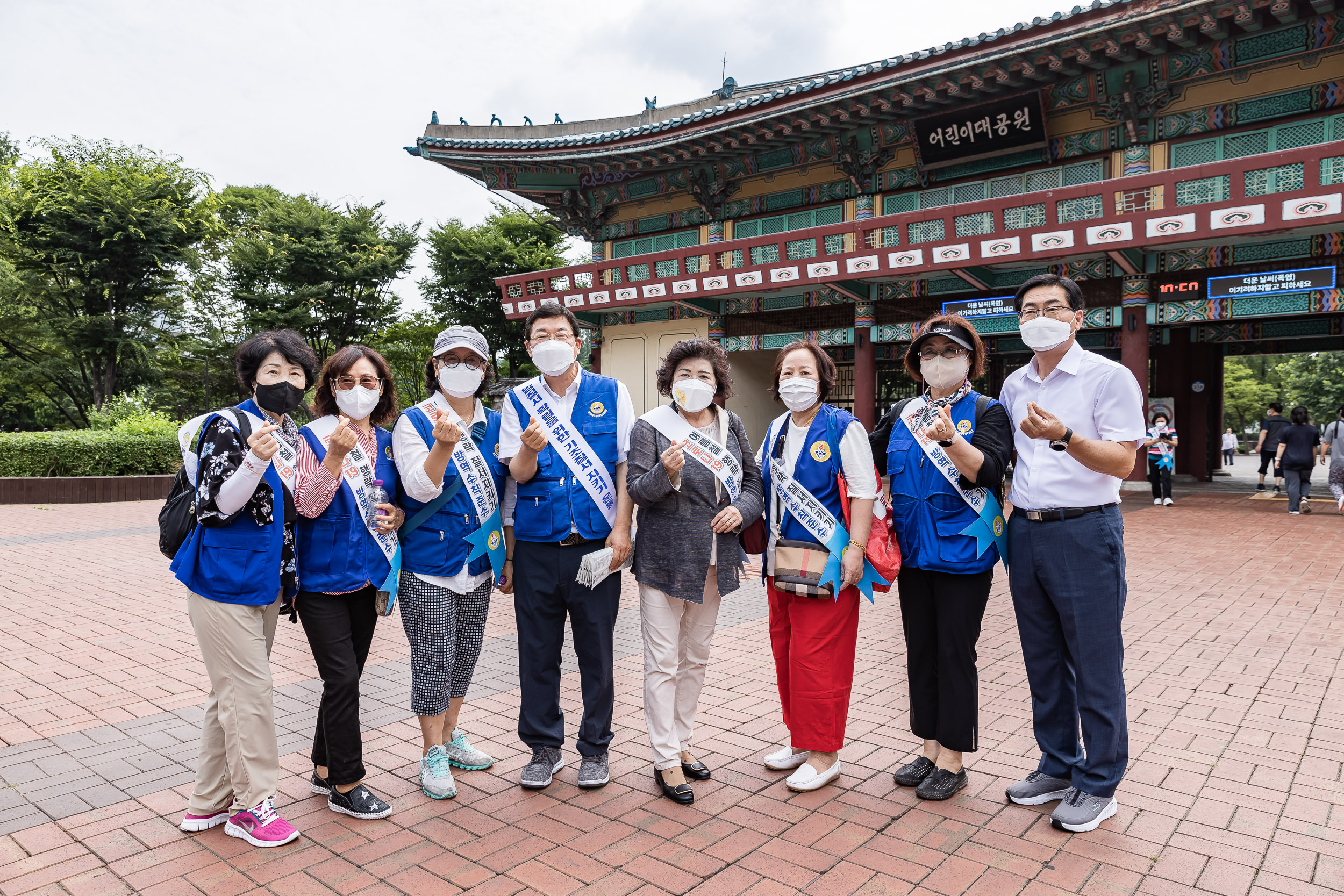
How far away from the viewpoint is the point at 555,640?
3637mm

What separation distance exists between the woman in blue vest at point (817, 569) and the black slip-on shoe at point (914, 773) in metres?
0.27

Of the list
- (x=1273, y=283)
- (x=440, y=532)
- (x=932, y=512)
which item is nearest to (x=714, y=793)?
(x=932, y=512)

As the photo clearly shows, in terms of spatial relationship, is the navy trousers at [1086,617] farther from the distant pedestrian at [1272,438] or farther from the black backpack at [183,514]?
the distant pedestrian at [1272,438]

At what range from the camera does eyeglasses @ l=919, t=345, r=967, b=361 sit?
3.42 m

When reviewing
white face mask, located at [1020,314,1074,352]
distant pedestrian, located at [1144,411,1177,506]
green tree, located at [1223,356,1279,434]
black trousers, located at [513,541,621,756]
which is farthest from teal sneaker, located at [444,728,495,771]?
green tree, located at [1223,356,1279,434]

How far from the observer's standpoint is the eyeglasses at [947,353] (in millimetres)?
3424

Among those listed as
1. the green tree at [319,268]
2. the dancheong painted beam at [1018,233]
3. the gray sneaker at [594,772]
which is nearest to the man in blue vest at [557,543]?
the gray sneaker at [594,772]

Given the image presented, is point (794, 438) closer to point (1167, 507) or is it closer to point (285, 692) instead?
point (285, 692)

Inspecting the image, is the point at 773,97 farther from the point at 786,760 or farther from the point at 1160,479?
the point at 786,760

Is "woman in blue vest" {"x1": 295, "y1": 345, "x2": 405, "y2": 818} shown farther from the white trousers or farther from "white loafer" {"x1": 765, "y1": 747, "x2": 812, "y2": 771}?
"white loafer" {"x1": 765, "y1": 747, "x2": 812, "y2": 771}

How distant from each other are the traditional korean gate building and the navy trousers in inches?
397

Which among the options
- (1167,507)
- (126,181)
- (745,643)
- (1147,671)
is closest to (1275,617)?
(1147,671)

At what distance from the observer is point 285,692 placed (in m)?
4.93

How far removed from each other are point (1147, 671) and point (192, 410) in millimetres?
34331
